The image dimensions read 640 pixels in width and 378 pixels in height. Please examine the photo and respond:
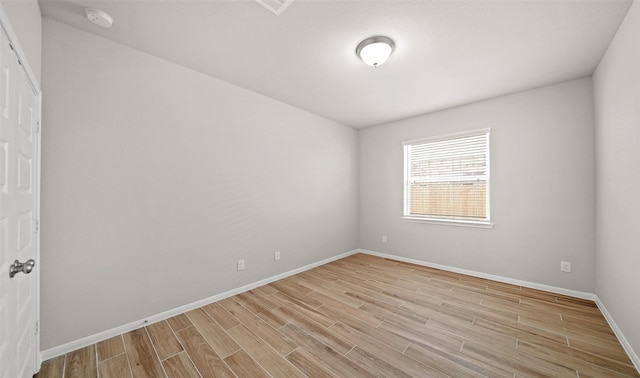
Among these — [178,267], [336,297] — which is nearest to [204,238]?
[178,267]

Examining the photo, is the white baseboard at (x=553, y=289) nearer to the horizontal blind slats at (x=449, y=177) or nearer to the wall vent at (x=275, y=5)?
the horizontal blind slats at (x=449, y=177)

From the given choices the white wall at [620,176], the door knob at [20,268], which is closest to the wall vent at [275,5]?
the door knob at [20,268]

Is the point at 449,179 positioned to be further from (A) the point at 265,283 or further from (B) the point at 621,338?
(A) the point at 265,283

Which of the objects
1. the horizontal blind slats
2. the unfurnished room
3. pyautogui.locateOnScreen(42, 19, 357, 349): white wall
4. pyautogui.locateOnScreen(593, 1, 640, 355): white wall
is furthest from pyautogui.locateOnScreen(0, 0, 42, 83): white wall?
the horizontal blind slats

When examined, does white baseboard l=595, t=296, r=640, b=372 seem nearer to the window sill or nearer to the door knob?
the window sill

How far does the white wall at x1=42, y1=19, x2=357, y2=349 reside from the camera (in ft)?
5.99

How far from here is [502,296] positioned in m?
2.76

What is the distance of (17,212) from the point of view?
125 centimetres

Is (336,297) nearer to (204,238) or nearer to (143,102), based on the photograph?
(204,238)

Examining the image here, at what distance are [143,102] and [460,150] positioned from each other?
159 inches

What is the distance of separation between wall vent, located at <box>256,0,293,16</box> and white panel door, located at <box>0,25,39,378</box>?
1346mm

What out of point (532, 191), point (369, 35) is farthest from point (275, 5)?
point (532, 191)

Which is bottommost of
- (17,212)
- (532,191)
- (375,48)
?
(17,212)

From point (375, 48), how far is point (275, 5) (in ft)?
2.90
